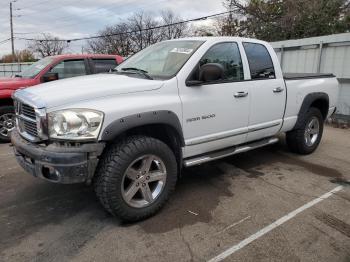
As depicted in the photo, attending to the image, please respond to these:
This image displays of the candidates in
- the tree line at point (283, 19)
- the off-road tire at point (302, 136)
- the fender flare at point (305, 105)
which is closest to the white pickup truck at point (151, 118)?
the fender flare at point (305, 105)

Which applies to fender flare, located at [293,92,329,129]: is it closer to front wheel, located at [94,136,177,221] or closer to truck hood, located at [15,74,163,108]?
front wheel, located at [94,136,177,221]

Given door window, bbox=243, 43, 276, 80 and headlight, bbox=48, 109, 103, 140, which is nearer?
headlight, bbox=48, 109, 103, 140

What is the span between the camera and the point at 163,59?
4.07m

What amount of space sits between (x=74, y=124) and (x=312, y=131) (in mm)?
4410

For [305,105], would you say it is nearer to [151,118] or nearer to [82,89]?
[151,118]

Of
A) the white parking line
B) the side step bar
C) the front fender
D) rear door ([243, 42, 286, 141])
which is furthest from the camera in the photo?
the front fender

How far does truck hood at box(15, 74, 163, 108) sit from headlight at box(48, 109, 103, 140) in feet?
0.40

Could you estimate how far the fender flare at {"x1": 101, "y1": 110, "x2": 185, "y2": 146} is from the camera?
3028 millimetres

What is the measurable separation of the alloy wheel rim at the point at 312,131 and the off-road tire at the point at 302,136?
5 cm

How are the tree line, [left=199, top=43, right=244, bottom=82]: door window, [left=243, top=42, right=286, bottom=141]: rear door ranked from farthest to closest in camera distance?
the tree line, [left=243, top=42, right=286, bottom=141]: rear door, [left=199, top=43, right=244, bottom=82]: door window

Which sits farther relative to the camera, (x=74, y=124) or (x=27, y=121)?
(x=27, y=121)

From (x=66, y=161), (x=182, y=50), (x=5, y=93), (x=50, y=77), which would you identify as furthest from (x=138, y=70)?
(x=5, y=93)

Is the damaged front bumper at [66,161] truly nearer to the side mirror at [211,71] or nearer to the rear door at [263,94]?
the side mirror at [211,71]

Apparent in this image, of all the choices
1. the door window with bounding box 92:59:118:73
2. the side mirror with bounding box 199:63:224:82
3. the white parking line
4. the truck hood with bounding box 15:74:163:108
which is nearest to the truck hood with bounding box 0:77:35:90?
the door window with bounding box 92:59:118:73
